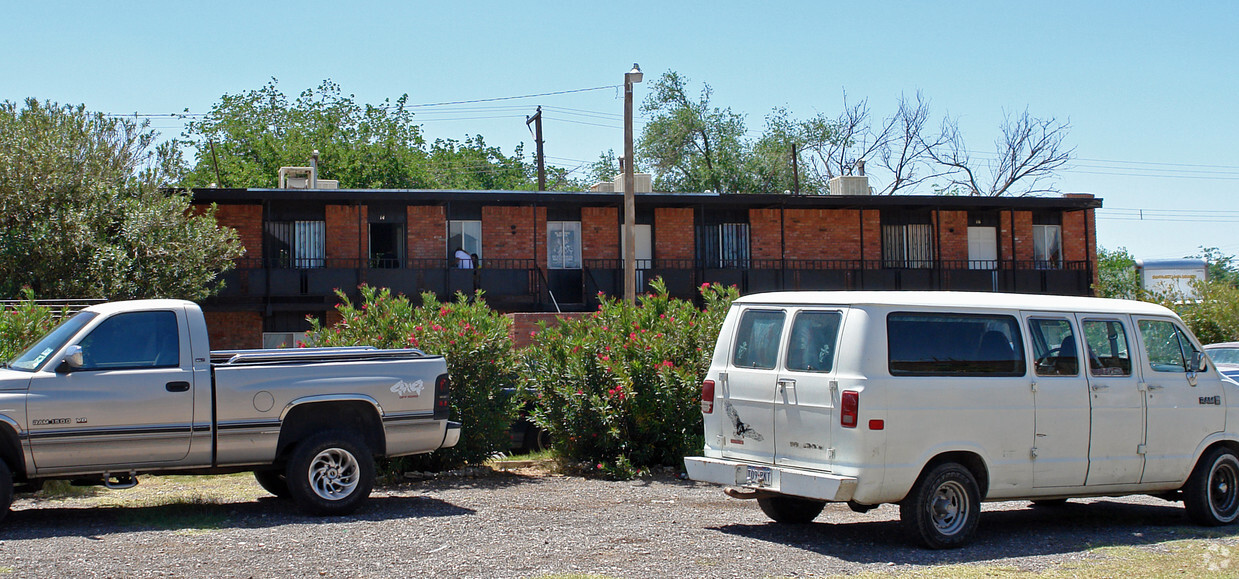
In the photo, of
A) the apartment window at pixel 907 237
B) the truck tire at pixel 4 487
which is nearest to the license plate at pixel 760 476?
the truck tire at pixel 4 487

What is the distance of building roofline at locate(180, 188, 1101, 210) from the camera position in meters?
25.5

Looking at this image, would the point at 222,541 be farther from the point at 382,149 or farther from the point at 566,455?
the point at 382,149

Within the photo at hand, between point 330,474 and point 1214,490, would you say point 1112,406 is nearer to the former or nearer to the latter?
point 1214,490

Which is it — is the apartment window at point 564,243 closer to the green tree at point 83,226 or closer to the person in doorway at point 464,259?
the person in doorway at point 464,259

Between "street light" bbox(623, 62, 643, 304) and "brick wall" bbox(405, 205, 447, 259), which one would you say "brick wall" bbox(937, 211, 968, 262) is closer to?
"street light" bbox(623, 62, 643, 304)

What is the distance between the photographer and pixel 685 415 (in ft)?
41.3

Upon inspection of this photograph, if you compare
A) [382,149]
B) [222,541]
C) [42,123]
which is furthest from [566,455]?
[382,149]

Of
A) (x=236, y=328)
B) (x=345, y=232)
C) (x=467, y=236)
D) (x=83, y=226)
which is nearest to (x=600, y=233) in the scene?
(x=467, y=236)

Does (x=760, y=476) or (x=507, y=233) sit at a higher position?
(x=507, y=233)

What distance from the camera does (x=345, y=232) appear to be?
26875 millimetres

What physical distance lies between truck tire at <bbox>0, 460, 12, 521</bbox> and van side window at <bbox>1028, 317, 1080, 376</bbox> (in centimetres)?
805

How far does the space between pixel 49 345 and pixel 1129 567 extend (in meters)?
8.49

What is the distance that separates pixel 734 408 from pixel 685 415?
4.02m

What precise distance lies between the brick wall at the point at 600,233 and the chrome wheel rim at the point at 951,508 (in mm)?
20313
